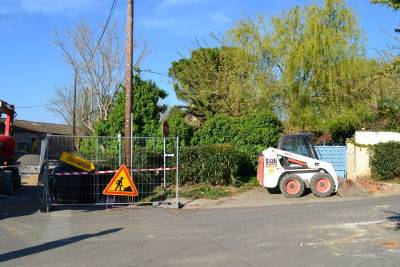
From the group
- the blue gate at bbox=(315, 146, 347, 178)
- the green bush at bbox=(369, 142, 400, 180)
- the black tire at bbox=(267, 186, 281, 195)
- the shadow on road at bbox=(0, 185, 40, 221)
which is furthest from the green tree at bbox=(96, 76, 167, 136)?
the green bush at bbox=(369, 142, 400, 180)

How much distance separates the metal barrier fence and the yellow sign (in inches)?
5.5

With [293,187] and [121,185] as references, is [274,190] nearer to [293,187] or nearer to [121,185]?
[293,187]

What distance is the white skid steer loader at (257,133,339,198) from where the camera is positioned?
17.3 metres

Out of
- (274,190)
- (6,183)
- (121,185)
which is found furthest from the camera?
(274,190)

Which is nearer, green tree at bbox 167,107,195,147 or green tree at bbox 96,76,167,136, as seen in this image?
green tree at bbox 167,107,195,147

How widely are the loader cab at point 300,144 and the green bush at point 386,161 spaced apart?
4.15 meters

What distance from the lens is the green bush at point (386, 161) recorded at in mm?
20219

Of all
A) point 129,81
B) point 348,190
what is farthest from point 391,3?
point 348,190

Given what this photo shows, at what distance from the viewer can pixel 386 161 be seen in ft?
66.8

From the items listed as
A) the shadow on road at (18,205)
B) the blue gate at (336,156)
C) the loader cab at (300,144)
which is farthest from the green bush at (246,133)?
the shadow on road at (18,205)

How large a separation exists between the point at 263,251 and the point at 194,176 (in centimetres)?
1092

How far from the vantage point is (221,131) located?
22594 mm

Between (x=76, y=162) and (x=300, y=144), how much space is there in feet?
25.4

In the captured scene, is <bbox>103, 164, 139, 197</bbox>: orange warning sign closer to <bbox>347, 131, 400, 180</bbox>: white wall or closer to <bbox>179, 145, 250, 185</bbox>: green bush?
<bbox>179, 145, 250, 185</bbox>: green bush
